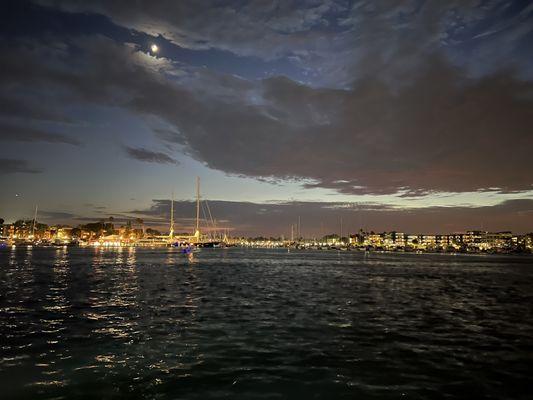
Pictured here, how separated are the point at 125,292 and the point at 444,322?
3104 cm

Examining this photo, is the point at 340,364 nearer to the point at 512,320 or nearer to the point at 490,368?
the point at 490,368

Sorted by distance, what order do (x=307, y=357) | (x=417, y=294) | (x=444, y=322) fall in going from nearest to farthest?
(x=307, y=357)
(x=444, y=322)
(x=417, y=294)

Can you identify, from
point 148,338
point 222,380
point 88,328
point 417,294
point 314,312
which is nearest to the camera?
point 222,380

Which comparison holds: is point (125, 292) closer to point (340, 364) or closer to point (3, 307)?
point (3, 307)

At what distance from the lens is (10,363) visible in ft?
51.3

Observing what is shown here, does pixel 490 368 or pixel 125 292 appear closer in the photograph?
pixel 490 368

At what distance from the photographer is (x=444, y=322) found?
2692cm

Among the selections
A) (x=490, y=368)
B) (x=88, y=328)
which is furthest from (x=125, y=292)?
(x=490, y=368)

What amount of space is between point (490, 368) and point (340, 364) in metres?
6.21

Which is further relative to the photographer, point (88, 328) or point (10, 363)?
point (88, 328)

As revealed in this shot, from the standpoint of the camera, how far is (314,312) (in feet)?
98.1

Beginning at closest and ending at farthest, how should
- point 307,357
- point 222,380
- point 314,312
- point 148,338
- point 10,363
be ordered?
point 222,380, point 10,363, point 307,357, point 148,338, point 314,312

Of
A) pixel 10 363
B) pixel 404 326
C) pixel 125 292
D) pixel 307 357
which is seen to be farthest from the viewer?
pixel 125 292

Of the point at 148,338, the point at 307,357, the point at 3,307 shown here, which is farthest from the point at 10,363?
the point at 3,307
